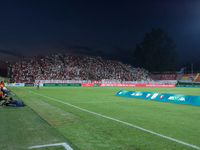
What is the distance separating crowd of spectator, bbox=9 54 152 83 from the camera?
51375 millimetres

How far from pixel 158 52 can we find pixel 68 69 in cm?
6245

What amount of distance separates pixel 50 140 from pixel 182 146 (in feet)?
11.6

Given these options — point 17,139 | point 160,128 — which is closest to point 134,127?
point 160,128

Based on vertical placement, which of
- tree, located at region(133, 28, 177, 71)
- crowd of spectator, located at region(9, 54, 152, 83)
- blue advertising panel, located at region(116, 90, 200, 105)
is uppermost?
tree, located at region(133, 28, 177, 71)

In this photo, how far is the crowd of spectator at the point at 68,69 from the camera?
51375 millimetres

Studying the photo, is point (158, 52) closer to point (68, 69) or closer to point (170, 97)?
point (68, 69)

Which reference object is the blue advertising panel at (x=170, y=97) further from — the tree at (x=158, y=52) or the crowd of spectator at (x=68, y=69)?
the tree at (x=158, y=52)

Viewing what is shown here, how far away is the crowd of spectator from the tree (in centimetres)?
2602

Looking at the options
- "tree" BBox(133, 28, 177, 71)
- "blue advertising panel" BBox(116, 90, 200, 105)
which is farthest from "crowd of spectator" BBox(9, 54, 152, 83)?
"blue advertising panel" BBox(116, 90, 200, 105)

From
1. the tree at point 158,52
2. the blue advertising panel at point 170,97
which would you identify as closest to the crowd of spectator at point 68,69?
the tree at point 158,52

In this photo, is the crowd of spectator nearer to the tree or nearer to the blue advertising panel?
the tree

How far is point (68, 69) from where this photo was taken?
5819 cm

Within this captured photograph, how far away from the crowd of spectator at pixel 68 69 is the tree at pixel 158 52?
2602 cm

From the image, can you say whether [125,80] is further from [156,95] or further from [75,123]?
[75,123]
